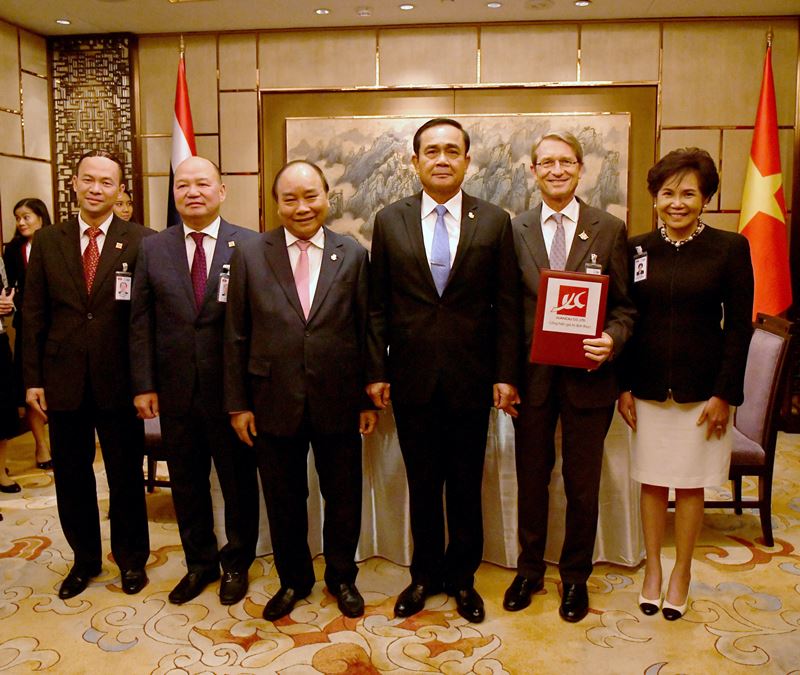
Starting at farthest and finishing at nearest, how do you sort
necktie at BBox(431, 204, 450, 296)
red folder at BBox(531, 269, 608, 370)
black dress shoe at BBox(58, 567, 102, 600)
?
1. black dress shoe at BBox(58, 567, 102, 600)
2. necktie at BBox(431, 204, 450, 296)
3. red folder at BBox(531, 269, 608, 370)

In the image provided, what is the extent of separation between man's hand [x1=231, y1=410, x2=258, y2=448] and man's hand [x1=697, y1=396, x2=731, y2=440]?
1473mm

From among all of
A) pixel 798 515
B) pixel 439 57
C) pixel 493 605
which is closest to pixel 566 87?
pixel 439 57

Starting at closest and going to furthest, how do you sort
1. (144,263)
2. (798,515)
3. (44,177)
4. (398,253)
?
(398,253) → (144,263) → (798,515) → (44,177)

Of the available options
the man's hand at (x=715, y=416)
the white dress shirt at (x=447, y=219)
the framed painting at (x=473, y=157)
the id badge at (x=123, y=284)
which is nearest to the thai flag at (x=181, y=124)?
the framed painting at (x=473, y=157)

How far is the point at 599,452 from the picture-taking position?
238 cm

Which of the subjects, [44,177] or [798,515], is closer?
[798,515]

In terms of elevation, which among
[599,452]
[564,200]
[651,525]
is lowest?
[651,525]

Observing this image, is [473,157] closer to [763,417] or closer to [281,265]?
[763,417]

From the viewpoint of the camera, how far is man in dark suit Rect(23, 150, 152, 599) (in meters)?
2.48

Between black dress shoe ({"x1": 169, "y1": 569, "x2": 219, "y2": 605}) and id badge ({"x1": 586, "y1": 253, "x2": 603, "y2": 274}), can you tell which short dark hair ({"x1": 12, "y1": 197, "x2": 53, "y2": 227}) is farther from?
id badge ({"x1": 586, "y1": 253, "x2": 603, "y2": 274})

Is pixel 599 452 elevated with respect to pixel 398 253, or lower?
lower

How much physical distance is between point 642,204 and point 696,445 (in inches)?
139

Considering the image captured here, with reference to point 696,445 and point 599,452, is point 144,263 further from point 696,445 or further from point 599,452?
point 696,445

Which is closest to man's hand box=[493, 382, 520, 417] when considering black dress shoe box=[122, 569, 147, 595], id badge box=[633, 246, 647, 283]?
id badge box=[633, 246, 647, 283]
